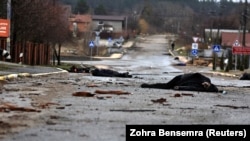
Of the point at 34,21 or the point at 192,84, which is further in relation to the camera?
the point at 34,21

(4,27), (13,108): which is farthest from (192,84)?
(4,27)

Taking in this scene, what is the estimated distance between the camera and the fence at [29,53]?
39.7 meters

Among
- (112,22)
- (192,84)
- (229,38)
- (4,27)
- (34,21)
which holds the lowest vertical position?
Answer: (192,84)

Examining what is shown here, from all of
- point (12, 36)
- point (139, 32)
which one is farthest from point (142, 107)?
point (139, 32)

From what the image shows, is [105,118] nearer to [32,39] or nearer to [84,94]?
[84,94]

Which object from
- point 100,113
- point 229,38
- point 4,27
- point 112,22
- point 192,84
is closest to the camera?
point 100,113

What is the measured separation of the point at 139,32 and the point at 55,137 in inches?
7013

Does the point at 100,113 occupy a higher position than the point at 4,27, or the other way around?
the point at 4,27

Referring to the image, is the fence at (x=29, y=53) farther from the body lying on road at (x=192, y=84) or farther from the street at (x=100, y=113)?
the street at (x=100, y=113)

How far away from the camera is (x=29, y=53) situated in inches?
1687

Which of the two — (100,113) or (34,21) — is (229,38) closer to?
(34,21)

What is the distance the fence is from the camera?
130 ft

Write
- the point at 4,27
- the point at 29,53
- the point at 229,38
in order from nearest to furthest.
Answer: the point at 4,27
the point at 29,53
the point at 229,38

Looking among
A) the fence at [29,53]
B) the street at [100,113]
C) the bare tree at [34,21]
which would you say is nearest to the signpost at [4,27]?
the fence at [29,53]
